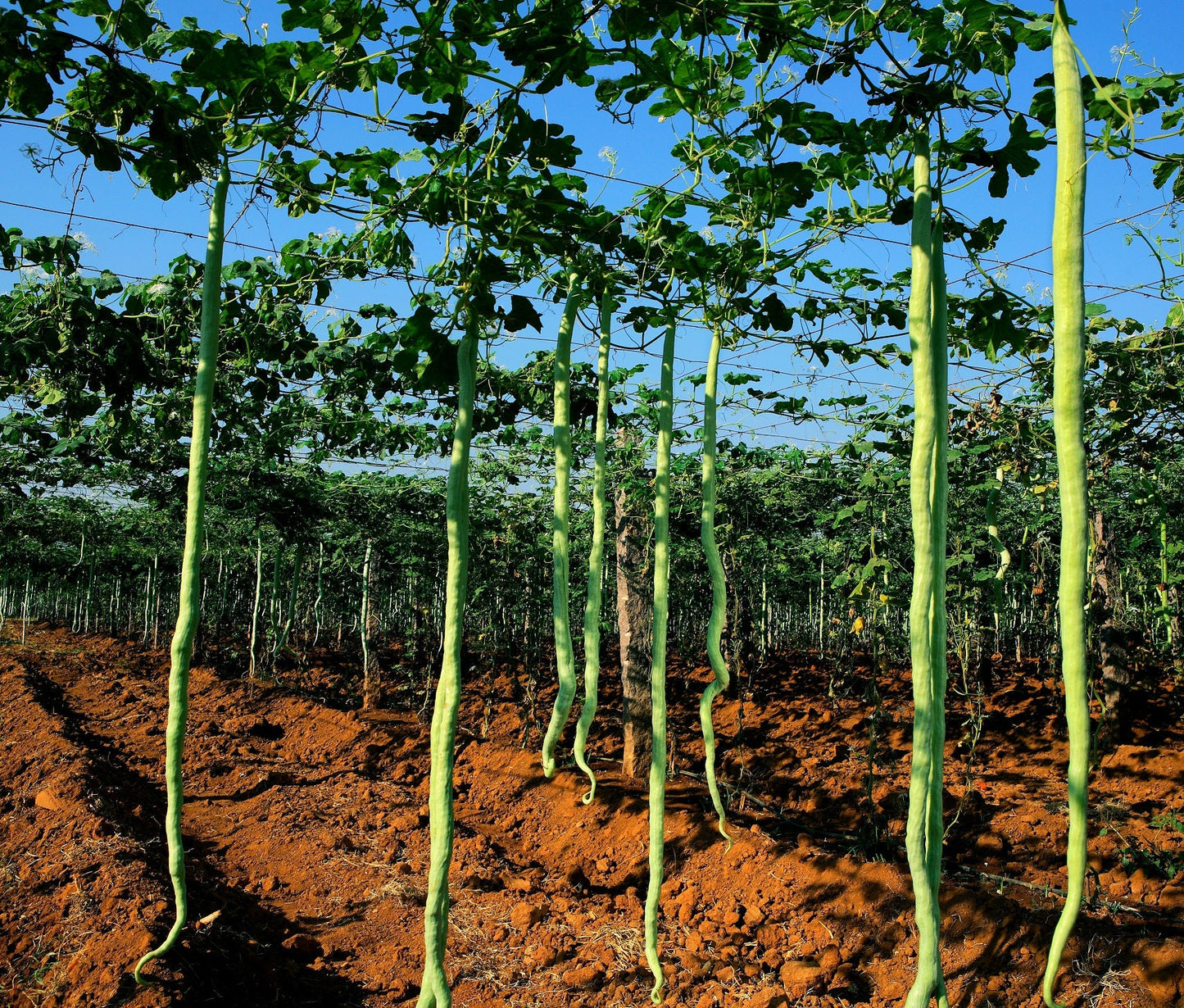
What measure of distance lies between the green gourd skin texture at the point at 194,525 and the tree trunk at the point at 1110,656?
10019 mm

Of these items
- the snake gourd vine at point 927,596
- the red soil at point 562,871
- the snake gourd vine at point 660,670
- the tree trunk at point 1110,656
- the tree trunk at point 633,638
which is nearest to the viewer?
the snake gourd vine at point 927,596

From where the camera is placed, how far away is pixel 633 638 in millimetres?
8305

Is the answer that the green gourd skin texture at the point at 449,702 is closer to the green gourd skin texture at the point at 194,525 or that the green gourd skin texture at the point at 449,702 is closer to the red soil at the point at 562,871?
the green gourd skin texture at the point at 194,525

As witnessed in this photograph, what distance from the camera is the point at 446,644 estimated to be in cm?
217

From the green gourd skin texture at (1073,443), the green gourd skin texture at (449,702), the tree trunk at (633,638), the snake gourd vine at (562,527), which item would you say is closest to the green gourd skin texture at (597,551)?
the snake gourd vine at (562,527)

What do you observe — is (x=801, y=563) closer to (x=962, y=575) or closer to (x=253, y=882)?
(x=962, y=575)

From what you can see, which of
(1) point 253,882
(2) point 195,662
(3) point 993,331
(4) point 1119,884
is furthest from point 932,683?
(2) point 195,662

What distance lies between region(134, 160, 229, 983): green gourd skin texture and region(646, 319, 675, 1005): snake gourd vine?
1.20 metres

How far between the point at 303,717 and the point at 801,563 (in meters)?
11.1

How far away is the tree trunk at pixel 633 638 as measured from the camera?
8211 mm

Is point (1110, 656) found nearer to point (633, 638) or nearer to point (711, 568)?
point (633, 638)

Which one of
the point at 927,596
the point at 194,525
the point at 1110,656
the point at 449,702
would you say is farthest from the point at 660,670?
the point at 1110,656

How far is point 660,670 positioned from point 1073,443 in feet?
4.44

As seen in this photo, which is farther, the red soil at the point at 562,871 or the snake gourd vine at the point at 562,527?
the red soil at the point at 562,871
